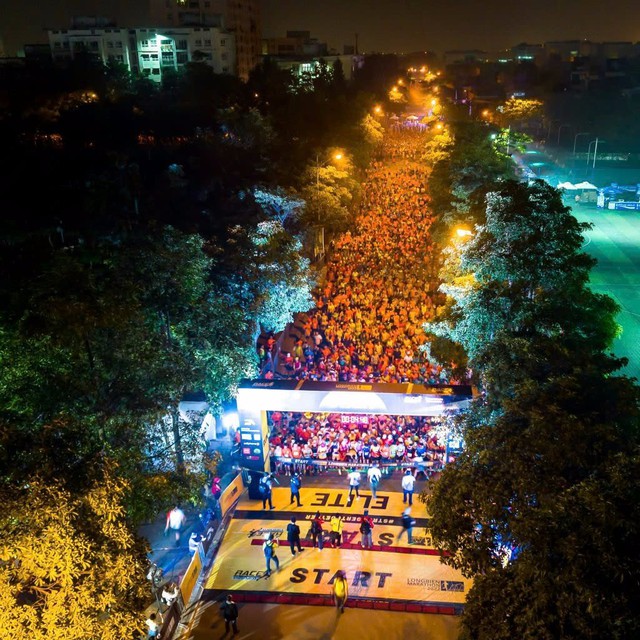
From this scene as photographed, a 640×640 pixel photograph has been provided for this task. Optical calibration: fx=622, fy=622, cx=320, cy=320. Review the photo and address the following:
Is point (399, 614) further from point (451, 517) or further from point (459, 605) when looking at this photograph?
point (451, 517)

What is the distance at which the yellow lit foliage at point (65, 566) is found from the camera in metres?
7.30

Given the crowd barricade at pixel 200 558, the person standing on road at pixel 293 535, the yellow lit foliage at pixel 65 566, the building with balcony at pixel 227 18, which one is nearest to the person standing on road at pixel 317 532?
the person standing on road at pixel 293 535

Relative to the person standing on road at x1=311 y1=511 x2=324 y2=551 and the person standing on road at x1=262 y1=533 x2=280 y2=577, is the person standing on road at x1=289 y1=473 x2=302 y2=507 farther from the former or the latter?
the person standing on road at x1=262 y1=533 x2=280 y2=577

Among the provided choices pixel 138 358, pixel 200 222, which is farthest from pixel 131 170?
pixel 138 358

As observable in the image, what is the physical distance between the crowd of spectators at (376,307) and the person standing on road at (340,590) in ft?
29.6

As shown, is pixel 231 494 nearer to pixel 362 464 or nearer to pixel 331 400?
pixel 331 400

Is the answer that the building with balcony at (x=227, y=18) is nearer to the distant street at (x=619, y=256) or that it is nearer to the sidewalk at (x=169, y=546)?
the distant street at (x=619, y=256)

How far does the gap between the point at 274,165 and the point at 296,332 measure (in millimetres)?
14675

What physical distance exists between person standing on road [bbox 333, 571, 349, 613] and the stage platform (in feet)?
0.99

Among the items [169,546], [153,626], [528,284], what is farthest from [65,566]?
[528,284]

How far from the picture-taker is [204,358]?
15.1m

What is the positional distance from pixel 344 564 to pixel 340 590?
1636 mm

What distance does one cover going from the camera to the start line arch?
15.7m

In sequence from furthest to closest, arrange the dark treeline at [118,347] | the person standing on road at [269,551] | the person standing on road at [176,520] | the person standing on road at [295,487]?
1. the person standing on road at [295,487]
2. the person standing on road at [176,520]
3. the person standing on road at [269,551]
4. the dark treeline at [118,347]
